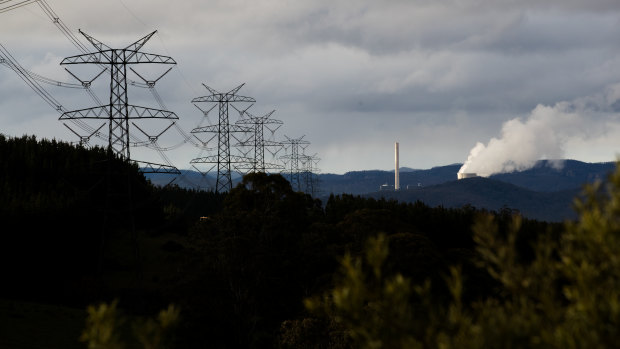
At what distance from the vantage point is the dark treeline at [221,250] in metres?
42.5

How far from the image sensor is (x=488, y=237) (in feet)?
35.0

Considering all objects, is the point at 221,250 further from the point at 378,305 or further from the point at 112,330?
the point at 112,330

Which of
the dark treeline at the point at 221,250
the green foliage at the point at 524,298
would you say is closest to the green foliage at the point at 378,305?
the green foliage at the point at 524,298

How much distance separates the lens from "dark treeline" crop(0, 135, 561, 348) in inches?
1672

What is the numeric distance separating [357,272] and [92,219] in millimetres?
60335

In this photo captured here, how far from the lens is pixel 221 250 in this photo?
4381cm

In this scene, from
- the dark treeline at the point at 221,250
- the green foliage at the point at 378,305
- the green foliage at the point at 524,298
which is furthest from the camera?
the dark treeline at the point at 221,250

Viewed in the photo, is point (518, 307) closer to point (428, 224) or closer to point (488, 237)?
point (488, 237)

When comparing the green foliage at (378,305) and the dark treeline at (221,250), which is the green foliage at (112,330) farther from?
the dark treeline at (221,250)

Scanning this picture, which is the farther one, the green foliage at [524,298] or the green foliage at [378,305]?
the green foliage at [378,305]

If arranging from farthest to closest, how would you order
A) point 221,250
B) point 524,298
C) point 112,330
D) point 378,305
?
point 221,250 < point 378,305 < point 524,298 < point 112,330

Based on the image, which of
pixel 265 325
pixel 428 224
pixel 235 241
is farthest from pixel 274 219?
pixel 428 224

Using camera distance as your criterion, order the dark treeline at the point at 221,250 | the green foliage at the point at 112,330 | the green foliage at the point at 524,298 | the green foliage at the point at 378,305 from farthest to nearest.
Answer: the dark treeline at the point at 221,250, the green foliage at the point at 378,305, the green foliage at the point at 112,330, the green foliage at the point at 524,298

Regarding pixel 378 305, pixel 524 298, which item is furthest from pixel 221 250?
pixel 524 298
